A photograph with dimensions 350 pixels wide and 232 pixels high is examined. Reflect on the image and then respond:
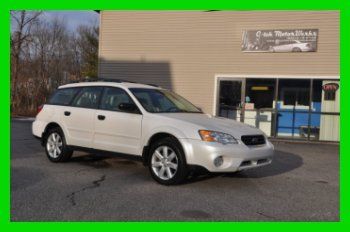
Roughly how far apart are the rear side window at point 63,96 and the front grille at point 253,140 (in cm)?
367

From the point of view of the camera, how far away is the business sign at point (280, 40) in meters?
13.7

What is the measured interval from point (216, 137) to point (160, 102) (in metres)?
1.61

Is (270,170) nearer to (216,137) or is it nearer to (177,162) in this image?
(216,137)

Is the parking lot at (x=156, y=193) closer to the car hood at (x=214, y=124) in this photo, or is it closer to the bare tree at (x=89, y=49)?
the car hood at (x=214, y=124)

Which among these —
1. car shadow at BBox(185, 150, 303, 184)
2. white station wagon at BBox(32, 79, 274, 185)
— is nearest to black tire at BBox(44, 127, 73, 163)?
white station wagon at BBox(32, 79, 274, 185)

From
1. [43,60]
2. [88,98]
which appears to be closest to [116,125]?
[88,98]

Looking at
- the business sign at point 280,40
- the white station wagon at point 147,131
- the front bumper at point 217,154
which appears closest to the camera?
the front bumper at point 217,154

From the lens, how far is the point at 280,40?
1393 cm

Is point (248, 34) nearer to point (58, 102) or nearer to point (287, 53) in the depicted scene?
point (287, 53)

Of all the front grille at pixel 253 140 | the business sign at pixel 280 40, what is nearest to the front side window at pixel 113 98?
the front grille at pixel 253 140

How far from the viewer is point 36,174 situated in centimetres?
699

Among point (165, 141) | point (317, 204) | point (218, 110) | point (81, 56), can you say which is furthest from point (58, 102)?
point (81, 56)

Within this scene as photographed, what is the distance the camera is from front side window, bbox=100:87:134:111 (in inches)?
288

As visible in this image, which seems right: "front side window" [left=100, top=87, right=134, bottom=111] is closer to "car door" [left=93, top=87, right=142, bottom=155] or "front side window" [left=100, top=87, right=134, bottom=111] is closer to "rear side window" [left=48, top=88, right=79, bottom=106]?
"car door" [left=93, top=87, right=142, bottom=155]
